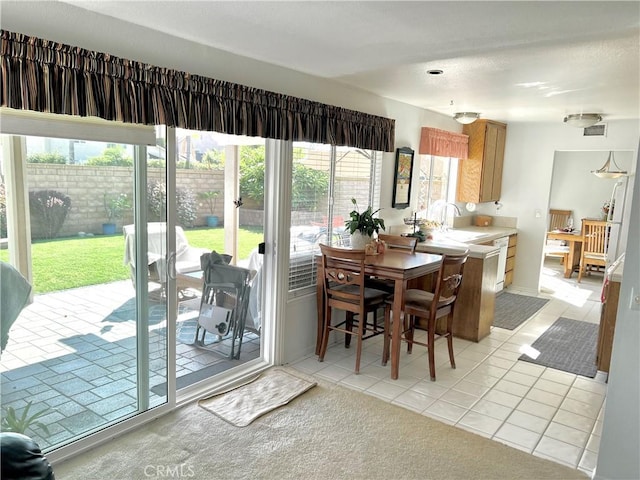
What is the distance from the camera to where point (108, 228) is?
2629mm

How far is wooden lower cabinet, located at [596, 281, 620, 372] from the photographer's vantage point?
11.5ft

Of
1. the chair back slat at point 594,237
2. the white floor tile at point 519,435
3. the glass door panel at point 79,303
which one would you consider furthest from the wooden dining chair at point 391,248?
the chair back slat at point 594,237

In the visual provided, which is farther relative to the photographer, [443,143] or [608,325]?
[443,143]

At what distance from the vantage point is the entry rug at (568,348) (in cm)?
398

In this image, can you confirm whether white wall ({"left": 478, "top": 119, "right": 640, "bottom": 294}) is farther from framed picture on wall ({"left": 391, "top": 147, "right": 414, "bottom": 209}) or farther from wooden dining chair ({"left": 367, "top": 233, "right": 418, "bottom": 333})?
wooden dining chair ({"left": 367, "top": 233, "right": 418, "bottom": 333})

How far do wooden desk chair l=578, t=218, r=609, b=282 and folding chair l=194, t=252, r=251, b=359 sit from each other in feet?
18.4

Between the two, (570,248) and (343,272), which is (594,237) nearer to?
(570,248)

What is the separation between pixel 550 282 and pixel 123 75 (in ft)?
22.1

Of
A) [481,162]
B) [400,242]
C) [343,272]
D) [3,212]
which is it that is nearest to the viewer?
[3,212]

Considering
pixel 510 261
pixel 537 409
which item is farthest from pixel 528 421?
pixel 510 261

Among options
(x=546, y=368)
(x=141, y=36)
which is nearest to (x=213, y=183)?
(x=141, y=36)

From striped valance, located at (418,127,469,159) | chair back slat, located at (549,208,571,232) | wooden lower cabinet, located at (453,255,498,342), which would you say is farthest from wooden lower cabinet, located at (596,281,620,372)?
chair back slat, located at (549,208,571,232)

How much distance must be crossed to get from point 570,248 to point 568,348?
3.70 metres

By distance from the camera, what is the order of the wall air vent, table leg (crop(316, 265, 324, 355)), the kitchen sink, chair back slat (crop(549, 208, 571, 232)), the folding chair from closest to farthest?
the folding chair < table leg (crop(316, 265, 324, 355)) < the kitchen sink < the wall air vent < chair back slat (crop(549, 208, 571, 232))
